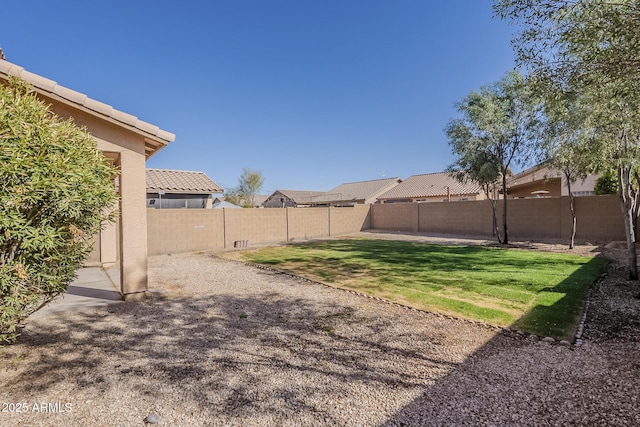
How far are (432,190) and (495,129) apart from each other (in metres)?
21.4

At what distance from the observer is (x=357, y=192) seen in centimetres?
4297

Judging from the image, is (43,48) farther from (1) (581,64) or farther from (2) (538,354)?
(2) (538,354)

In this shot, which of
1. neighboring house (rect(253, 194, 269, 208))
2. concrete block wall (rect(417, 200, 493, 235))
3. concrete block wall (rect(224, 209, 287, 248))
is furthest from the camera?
neighboring house (rect(253, 194, 269, 208))

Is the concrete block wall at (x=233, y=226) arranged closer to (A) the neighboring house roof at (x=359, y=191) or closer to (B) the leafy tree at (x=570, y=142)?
(B) the leafy tree at (x=570, y=142)

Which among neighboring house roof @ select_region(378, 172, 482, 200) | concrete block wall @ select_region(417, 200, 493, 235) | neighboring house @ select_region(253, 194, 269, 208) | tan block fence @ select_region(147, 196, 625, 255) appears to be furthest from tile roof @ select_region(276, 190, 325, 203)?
concrete block wall @ select_region(417, 200, 493, 235)

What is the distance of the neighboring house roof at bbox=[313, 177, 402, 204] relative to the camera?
40.5 m

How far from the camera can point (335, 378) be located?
3605mm

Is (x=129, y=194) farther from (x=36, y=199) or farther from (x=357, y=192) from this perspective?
(x=357, y=192)

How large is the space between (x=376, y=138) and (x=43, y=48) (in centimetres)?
2420

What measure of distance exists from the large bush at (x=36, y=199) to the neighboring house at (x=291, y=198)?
4277cm

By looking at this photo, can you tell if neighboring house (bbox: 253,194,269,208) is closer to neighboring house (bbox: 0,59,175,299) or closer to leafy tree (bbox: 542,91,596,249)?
leafy tree (bbox: 542,91,596,249)

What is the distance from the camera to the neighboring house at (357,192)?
40469mm

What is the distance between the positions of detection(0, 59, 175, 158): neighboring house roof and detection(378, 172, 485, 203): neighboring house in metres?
27.2

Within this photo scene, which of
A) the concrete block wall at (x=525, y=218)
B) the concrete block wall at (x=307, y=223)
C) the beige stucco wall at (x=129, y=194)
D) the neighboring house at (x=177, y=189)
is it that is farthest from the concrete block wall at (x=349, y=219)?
the beige stucco wall at (x=129, y=194)
